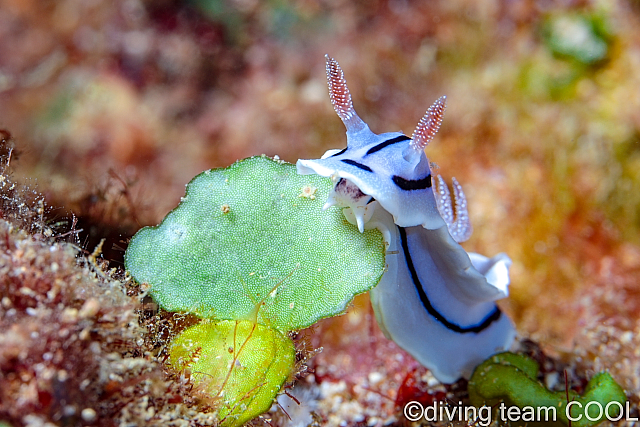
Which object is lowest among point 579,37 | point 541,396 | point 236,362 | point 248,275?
point 541,396

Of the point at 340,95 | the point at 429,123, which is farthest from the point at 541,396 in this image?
the point at 340,95

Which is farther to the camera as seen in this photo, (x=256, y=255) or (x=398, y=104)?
(x=398, y=104)

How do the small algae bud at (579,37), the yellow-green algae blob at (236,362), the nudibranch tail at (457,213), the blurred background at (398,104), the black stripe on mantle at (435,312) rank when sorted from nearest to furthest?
the yellow-green algae blob at (236,362)
the black stripe on mantle at (435,312)
the nudibranch tail at (457,213)
the blurred background at (398,104)
the small algae bud at (579,37)

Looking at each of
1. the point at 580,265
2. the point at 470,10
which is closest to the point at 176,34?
the point at 470,10

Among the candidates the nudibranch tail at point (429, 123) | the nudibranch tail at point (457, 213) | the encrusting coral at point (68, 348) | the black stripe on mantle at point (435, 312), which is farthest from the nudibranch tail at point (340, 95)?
the encrusting coral at point (68, 348)

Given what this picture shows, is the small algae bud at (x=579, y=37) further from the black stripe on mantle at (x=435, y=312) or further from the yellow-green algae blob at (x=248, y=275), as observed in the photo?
the yellow-green algae blob at (x=248, y=275)

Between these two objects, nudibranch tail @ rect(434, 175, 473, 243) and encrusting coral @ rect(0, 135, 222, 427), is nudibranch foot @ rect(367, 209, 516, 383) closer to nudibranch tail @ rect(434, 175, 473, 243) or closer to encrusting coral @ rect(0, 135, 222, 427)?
nudibranch tail @ rect(434, 175, 473, 243)

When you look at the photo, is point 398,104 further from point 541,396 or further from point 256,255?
point 256,255
